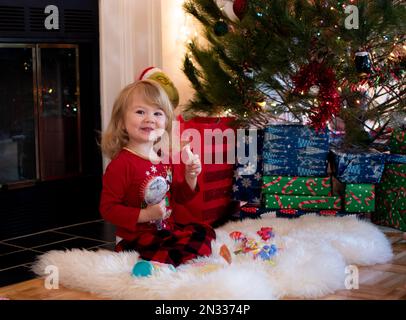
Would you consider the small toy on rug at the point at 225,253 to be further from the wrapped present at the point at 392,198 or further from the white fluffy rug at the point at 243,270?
the wrapped present at the point at 392,198

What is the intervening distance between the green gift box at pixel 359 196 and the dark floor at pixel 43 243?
1.03m

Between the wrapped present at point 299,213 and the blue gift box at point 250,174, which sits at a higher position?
the blue gift box at point 250,174

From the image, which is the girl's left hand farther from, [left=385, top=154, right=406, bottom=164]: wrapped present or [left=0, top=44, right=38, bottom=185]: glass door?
[left=0, top=44, right=38, bottom=185]: glass door

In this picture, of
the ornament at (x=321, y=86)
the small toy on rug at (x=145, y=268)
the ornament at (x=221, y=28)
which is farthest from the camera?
the ornament at (x=221, y=28)

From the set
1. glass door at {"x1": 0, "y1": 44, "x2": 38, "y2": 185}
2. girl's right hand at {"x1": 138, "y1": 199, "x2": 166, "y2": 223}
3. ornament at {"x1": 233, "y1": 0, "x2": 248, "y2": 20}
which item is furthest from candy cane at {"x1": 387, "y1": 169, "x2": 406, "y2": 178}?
glass door at {"x1": 0, "y1": 44, "x2": 38, "y2": 185}

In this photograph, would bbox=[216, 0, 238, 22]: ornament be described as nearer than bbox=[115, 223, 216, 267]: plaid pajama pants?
No

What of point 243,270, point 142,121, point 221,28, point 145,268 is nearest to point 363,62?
point 221,28

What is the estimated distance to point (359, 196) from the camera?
280 cm

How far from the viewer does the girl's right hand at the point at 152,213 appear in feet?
6.73

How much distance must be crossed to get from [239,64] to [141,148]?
0.90 m

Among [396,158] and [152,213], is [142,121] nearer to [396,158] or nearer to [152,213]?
[152,213]

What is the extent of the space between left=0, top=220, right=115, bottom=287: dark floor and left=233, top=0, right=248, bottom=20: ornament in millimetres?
1136

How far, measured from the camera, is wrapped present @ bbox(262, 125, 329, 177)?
2.85m

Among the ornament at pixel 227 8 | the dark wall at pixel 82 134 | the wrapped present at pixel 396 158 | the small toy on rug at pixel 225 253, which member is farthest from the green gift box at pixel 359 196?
the dark wall at pixel 82 134
